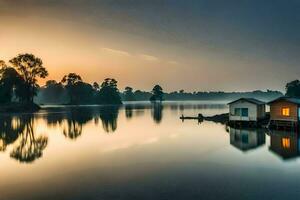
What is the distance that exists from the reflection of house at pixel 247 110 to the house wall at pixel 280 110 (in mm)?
4193

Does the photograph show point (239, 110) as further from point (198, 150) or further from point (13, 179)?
point (13, 179)

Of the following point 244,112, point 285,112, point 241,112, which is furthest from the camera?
point 241,112

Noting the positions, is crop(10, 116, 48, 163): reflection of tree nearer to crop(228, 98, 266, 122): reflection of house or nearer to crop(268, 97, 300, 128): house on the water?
crop(228, 98, 266, 122): reflection of house

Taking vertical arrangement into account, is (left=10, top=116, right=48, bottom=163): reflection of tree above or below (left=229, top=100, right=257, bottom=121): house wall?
below

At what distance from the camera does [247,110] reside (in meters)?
54.8

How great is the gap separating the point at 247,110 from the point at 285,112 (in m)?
7.86

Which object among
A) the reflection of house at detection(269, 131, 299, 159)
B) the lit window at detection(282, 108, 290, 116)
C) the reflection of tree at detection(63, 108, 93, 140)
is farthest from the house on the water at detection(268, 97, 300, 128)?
the reflection of tree at detection(63, 108, 93, 140)

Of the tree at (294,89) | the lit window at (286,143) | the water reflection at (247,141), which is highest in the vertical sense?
the tree at (294,89)

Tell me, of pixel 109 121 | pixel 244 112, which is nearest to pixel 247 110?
pixel 244 112

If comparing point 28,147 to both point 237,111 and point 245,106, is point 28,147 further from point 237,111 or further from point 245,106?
point 245,106

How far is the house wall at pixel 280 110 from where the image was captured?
153 ft

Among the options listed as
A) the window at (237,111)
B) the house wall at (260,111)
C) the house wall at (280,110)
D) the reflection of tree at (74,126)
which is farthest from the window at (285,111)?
the reflection of tree at (74,126)

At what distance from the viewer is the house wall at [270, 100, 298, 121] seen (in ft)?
153

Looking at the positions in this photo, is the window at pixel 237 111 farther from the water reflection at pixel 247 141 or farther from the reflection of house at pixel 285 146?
the reflection of house at pixel 285 146
